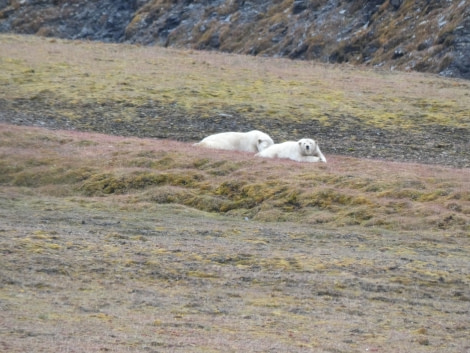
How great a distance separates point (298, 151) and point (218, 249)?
471 inches

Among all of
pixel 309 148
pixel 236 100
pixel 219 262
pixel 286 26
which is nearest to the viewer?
pixel 219 262

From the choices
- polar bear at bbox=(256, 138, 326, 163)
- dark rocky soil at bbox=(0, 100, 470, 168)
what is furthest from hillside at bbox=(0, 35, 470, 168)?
polar bear at bbox=(256, 138, 326, 163)

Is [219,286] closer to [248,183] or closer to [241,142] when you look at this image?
[248,183]

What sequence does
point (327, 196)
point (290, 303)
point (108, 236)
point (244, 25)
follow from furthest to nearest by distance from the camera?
point (244, 25) → point (327, 196) → point (108, 236) → point (290, 303)

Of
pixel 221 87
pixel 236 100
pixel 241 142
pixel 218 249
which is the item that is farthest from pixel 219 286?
pixel 221 87

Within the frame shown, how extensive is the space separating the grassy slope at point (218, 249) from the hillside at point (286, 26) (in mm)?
29941

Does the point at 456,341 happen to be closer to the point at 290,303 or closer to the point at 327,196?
the point at 290,303

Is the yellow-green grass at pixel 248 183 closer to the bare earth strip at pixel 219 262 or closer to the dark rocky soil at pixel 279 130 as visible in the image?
the bare earth strip at pixel 219 262

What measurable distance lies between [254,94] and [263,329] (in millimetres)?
31124

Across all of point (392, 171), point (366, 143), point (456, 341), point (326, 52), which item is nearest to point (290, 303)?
point (456, 341)

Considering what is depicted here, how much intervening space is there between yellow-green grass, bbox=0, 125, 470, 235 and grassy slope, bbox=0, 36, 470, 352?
0.17ft

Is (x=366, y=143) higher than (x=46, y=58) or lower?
lower

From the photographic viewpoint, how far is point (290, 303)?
13.5 metres

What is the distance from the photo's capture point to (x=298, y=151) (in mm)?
28438
